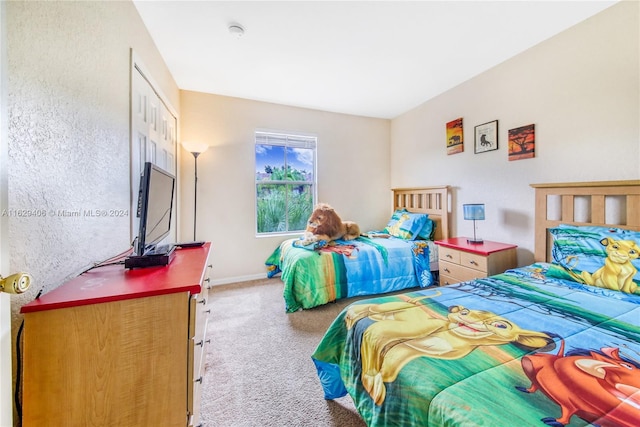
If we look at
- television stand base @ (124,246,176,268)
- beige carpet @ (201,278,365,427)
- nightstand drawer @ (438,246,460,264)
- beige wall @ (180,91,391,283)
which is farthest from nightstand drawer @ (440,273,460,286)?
television stand base @ (124,246,176,268)

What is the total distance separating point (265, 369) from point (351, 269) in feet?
4.31

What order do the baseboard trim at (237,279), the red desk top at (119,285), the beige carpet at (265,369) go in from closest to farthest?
the red desk top at (119,285) → the beige carpet at (265,369) → the baseboard trim at (237,279)

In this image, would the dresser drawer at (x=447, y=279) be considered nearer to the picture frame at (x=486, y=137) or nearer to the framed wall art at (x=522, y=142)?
the framed wall art at (x=522, y=142)

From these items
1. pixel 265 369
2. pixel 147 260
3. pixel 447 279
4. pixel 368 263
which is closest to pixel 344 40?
pixel 368 263

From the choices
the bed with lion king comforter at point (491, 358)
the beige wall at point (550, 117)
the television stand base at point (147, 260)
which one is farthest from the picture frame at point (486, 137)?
the television stand base at point (147, 260)

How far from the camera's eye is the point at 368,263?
276cm

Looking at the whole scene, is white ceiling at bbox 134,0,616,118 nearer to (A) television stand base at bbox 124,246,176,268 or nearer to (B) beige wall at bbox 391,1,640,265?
(B) beige wall at bbox 391,1,640,265

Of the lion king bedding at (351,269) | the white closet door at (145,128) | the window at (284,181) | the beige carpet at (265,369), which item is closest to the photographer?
the beige carpet at (265,369)

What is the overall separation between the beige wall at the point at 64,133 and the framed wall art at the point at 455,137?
3.46 meters

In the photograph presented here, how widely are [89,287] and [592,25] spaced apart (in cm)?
372

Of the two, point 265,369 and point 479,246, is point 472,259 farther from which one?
point 265,369

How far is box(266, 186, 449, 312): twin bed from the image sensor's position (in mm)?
2514

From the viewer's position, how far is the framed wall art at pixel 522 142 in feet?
7.70

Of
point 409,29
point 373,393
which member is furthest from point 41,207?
point 409,29
